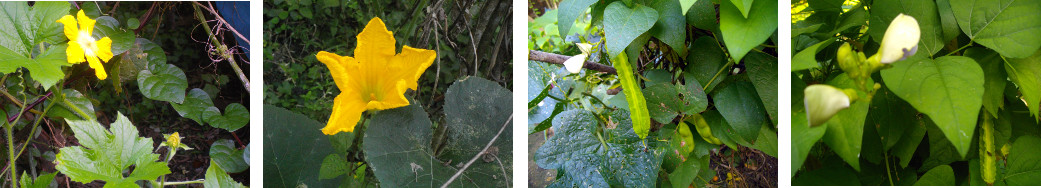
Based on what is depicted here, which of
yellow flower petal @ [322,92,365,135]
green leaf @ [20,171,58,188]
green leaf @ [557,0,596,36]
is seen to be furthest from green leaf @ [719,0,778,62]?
green leaf @ [20,171,58,188]

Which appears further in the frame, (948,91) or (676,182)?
(676,182)

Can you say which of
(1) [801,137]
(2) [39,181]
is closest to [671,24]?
(1) [801,137]

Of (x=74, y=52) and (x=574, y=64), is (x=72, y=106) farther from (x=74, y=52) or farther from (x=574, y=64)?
(x=574, y=64)

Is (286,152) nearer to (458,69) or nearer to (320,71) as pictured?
(320,71)

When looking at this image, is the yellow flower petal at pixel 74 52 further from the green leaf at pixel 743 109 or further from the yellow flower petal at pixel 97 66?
the green leaf at pixel 743 109

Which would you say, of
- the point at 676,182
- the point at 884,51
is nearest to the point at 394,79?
the point at 676,182

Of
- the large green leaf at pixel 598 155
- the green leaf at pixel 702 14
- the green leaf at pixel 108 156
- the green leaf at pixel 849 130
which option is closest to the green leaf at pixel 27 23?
the green leaf at pixel 108 156
